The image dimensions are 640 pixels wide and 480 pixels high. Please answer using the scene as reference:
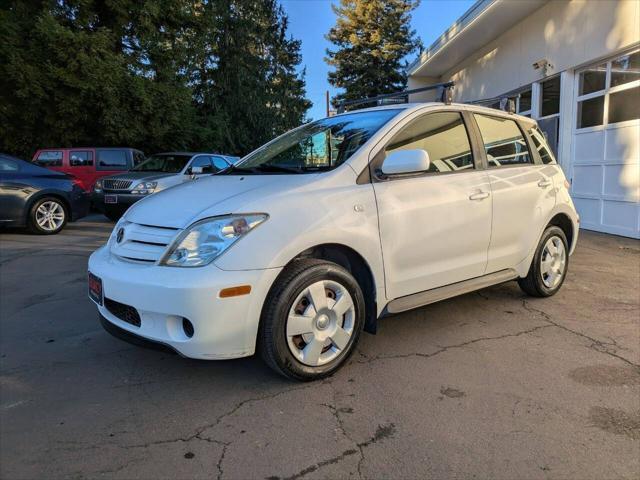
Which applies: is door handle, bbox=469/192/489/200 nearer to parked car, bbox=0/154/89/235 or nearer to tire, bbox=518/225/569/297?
tire, bbox=518/225/569/297

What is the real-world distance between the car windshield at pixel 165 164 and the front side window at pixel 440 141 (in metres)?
8.31

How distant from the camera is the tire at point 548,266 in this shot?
4551mm

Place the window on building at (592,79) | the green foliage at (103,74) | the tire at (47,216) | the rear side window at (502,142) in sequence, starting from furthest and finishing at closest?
the green foliage at (103,74), the window on building at (592,79), the tire at (47,216), the rear side window at (502,142)

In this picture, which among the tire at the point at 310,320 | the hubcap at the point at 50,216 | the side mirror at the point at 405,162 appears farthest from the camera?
the hubcap at the point at 50,216

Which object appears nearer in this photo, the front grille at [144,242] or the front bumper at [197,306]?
the front bumper at [197,306]

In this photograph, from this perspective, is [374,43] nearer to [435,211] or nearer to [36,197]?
[36,197]

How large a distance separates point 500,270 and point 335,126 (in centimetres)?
183

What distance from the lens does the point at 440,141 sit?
3.82 metres

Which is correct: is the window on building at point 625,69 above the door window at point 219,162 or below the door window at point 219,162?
above

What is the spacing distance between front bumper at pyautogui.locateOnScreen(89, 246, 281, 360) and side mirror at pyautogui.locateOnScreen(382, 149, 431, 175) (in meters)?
1.03

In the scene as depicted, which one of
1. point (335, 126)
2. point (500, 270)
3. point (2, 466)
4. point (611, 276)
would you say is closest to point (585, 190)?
point (611, 276)

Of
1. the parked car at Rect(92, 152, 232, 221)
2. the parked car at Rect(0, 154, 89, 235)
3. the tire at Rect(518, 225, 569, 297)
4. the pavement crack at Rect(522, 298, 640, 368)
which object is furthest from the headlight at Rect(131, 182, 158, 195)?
the pavement crack at Rect(522, 298, 640, 368)

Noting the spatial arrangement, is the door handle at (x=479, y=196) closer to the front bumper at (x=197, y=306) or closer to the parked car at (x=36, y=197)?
the front bumper at (x=197, y=306)

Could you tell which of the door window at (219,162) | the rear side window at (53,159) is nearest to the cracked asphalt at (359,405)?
the door window at (219,162)
